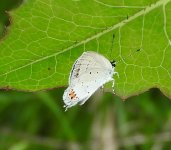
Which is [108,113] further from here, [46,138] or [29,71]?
[29,71]

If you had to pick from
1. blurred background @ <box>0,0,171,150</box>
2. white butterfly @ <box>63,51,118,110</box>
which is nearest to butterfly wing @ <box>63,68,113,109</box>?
white butterfly @ <box>63,51,118,110</box>

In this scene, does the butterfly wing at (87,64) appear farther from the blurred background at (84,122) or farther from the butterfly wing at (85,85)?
the blurred background at (84,122)

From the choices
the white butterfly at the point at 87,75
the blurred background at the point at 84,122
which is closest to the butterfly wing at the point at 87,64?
the white butterfly at the point at 87,75

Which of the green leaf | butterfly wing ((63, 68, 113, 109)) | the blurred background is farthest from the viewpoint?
the blurred background

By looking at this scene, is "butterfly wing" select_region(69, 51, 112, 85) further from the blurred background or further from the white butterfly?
the blurred background

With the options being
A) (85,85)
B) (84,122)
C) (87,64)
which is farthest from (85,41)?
(84,122)

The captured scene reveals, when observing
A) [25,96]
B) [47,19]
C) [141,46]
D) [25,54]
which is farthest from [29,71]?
[25,96]
